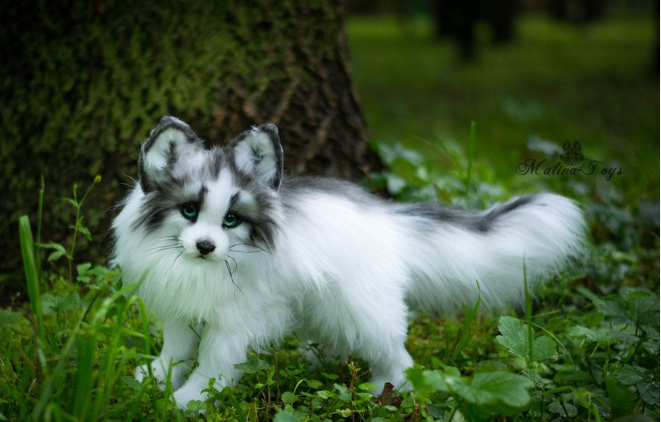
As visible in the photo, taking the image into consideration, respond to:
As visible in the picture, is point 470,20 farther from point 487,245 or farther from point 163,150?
point 163,150

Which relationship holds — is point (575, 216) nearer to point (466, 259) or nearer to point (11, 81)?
point (466, 259)

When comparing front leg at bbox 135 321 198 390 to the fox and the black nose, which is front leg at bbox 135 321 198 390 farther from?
the black nose

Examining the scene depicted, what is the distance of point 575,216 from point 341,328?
994 millimetres

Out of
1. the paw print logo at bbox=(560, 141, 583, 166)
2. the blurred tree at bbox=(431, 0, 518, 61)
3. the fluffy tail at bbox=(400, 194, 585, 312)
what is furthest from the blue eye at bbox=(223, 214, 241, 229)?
the blurred tree at bbox=(431, 0, 518, 61)

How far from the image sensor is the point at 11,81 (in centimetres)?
319

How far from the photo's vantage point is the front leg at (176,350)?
2295 millimetres

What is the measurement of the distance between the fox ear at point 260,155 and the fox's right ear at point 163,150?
0.15 metres

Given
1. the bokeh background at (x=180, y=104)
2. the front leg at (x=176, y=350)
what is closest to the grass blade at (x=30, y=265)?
the front leg at (x=176, y=350)

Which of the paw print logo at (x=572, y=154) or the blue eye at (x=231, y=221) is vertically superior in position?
the blue eye at (x=231, y=221)

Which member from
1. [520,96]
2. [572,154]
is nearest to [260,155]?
[572,154]

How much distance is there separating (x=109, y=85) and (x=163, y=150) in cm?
128

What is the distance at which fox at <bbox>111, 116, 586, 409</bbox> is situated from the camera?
6.57 feet

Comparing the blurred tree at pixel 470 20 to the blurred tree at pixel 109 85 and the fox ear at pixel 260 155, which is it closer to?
the blurred tree at pixel 109 85

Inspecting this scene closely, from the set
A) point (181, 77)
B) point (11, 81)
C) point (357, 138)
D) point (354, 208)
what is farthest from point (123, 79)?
point (354, 208)
